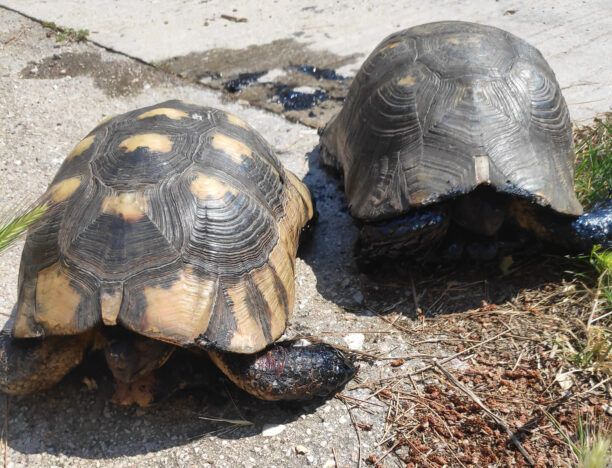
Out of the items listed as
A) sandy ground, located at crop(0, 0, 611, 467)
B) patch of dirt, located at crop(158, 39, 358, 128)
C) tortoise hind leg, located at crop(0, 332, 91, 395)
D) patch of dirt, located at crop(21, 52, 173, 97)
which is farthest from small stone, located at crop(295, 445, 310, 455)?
patch of dirt, located at crop(21, 52, 173, 97)

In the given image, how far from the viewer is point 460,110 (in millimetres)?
3461

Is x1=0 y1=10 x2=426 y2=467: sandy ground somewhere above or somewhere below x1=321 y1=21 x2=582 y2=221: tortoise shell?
A: below

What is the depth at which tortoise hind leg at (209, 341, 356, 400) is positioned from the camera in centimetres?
281

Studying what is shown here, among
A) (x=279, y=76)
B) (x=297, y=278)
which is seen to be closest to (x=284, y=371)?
(x=297, y=278)

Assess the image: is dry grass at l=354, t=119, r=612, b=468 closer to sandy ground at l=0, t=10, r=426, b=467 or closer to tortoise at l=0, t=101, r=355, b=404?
sandy ground at l=0, t=10, r=426, b=467

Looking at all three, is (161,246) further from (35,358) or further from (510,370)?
(510,370)

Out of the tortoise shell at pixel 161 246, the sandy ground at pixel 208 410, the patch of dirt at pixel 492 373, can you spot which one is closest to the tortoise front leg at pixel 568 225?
the patch of dirt at pixel 492 373

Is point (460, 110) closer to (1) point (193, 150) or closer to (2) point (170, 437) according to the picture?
(1) point (193, 150)

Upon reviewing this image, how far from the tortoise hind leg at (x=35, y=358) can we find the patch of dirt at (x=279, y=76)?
2848mm

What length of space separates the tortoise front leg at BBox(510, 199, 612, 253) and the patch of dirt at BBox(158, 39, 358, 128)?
2099 millimetres

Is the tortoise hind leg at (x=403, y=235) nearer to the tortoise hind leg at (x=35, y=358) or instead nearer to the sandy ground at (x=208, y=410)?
the sandy ground at (x=208, y=410)

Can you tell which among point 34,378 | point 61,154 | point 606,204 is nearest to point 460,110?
point 606,204

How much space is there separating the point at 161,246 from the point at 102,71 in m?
3.84

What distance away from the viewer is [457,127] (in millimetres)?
3430
